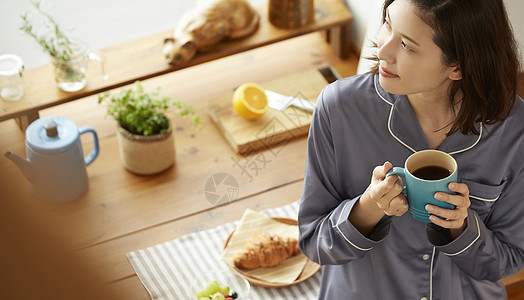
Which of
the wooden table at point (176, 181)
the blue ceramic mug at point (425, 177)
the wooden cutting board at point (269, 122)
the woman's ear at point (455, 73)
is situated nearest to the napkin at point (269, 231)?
the wooden table at point (176, 181)

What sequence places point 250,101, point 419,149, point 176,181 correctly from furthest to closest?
1. point 250,101
2. point 176,181
3. point 419,149

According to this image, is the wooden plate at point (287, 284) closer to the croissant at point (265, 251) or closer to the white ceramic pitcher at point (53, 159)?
the croissant at point (265, 251)

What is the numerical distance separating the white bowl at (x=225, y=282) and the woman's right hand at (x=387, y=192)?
760mm

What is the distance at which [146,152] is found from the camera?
204 centimetres

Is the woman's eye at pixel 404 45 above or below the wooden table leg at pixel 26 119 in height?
above

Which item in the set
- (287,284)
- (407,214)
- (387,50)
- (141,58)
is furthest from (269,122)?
(387,50)

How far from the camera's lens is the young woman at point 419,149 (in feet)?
3.30

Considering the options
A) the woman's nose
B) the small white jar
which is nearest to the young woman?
the woman's nose

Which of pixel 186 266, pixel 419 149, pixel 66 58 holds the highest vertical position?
pixel 419 149

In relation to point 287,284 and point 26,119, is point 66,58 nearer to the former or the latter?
point 26,119

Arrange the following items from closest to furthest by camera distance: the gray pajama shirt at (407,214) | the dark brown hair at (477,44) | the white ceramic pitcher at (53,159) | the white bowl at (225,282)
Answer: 1. the dark brown hair at (477,44)
2. the gray pajama shirt at (407,214)
3. the white bowl at (225,282)
4. the white ceramic pitcher at (53,159)

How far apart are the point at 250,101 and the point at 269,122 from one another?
10cm

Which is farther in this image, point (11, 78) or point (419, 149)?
point (11, 78)

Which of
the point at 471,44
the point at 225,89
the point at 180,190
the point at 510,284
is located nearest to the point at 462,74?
the point at 471,44
